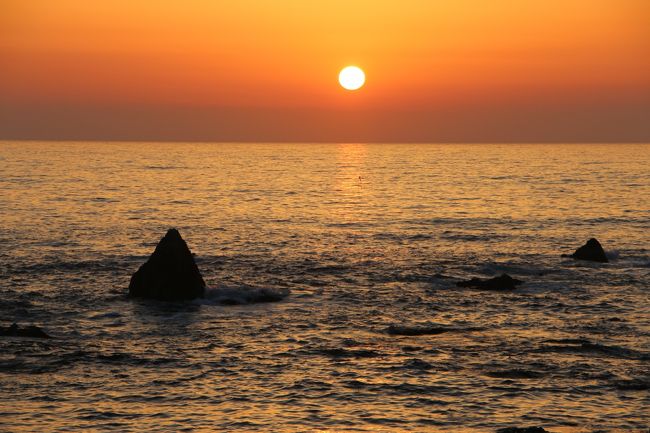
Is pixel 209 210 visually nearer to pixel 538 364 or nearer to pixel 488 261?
pixel 488 261

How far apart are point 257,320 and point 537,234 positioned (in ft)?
131

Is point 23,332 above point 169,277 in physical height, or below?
below

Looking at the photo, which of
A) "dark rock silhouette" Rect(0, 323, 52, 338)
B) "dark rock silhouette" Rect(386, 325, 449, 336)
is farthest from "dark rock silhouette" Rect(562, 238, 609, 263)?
"dark rock silhouette" Rect(0, 323, 52, 338)

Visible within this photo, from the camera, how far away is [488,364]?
88.7 feet

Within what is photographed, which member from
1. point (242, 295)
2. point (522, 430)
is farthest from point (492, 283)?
point (522, 430)

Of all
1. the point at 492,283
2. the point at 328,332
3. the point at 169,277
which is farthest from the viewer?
the point at 492,283

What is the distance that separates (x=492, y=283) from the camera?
140ft

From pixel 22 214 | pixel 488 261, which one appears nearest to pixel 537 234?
pixel 488 261

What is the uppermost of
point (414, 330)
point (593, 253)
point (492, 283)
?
point (593, 253)

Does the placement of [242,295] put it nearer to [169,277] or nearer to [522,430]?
[169,277]

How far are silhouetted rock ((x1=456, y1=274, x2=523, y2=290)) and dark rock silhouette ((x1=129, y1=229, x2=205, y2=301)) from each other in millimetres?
14659

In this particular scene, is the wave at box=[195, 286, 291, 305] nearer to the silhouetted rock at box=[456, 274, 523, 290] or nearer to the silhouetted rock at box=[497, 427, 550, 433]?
the silhouetted rock at box=[456, 274, 523, 290]

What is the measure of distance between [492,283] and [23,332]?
2386cm

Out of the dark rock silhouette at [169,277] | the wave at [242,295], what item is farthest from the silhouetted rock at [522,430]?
the dark rock silhouette at [169,277]
